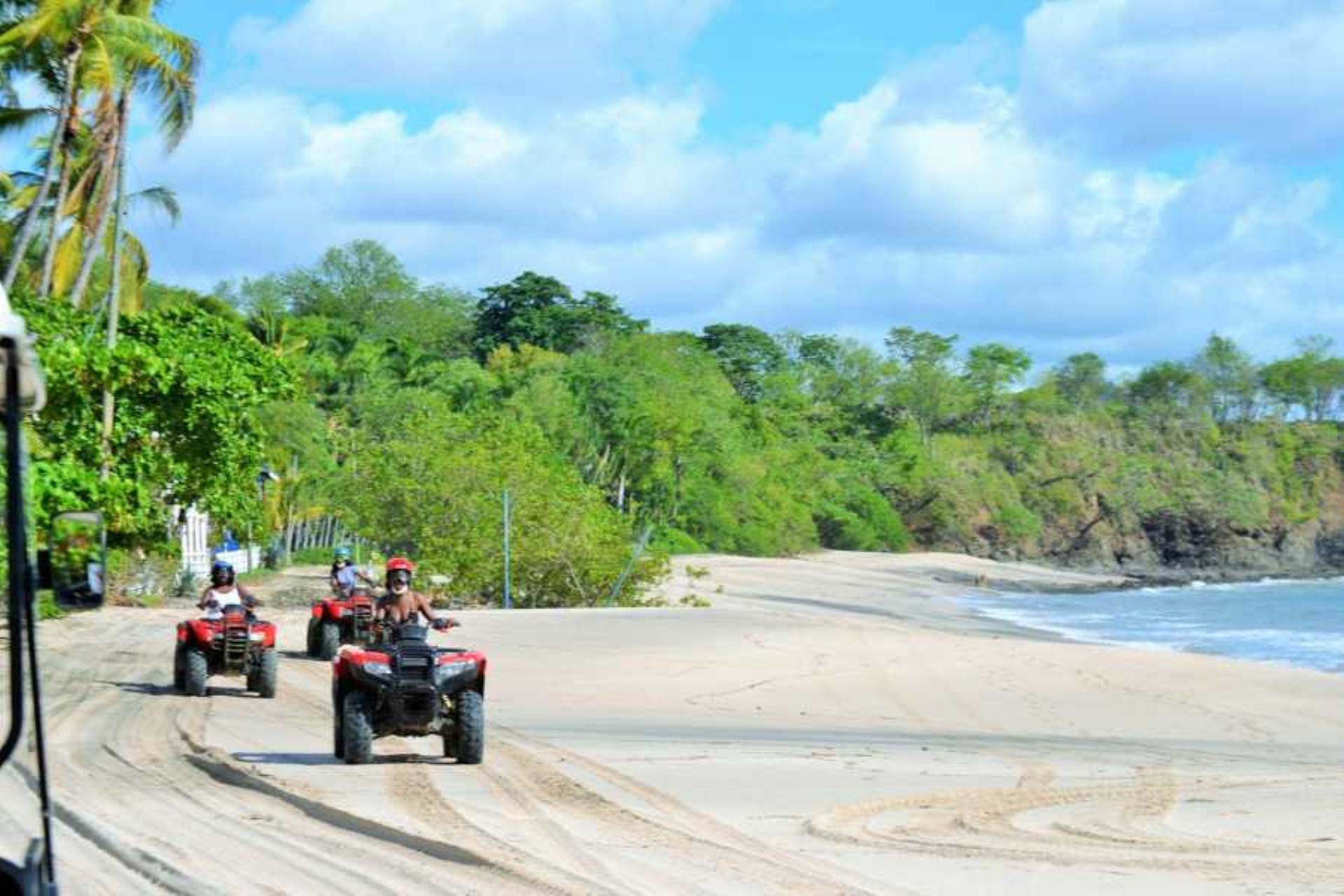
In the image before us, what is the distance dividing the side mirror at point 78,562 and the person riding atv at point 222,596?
50.0 ft

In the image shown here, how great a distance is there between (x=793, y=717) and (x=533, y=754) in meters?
5.19

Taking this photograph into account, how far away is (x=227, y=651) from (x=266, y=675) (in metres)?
0.47

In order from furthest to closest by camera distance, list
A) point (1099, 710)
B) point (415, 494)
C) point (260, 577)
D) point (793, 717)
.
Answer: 1. point (260, 577)
2. point (415, 494)
3. point (1099, 710)
4. point (793, 717)

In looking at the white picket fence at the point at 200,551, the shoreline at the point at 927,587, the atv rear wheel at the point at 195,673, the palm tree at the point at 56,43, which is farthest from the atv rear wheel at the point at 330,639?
the white picket fence at the point at 200,551

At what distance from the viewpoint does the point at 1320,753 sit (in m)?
16.9

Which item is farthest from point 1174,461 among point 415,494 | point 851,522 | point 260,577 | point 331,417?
point 415,494

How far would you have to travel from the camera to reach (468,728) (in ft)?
44.1

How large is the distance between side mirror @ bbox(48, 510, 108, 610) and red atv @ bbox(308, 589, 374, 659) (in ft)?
63.5

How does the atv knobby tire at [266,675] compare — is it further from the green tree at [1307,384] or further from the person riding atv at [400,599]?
the green tree at [1307,384]

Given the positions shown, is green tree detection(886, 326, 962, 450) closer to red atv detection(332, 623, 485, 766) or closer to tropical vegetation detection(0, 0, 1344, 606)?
tropical vegetation detection(0, 0, 1344, 606)

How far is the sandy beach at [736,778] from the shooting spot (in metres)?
9.12

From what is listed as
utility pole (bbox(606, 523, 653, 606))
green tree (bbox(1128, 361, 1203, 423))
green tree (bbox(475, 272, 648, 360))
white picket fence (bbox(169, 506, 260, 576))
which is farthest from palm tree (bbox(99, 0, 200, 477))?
green tree (bbox(1128, 361, 1203, 423))

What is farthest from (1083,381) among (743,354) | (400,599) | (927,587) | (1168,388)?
(400,599)

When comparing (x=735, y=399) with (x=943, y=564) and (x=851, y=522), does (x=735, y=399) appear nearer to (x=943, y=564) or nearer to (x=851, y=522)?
(x=851, y=522)
